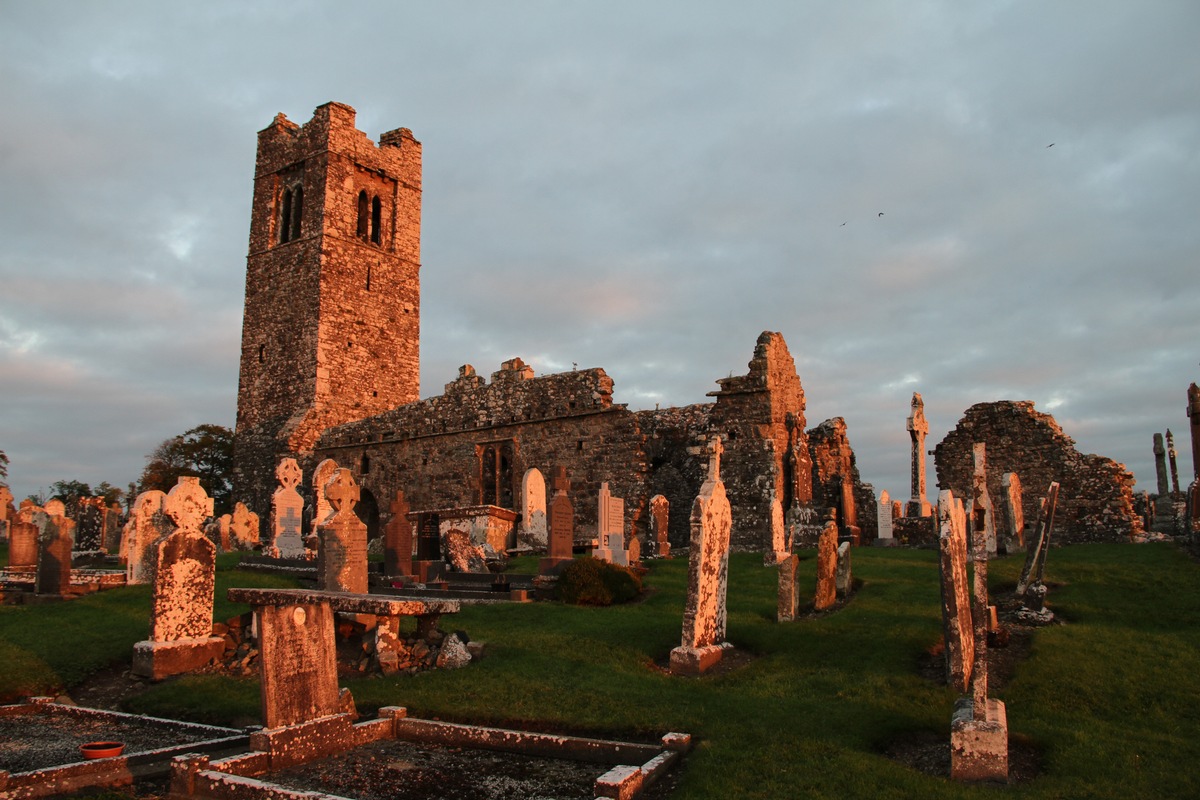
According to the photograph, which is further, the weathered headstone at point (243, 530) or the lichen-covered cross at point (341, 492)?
the weathered headstone at point (243, 530)

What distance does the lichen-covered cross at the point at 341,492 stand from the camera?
11.3 meters

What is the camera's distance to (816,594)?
443 inches

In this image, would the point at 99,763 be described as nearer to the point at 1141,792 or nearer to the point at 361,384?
the point at 1141,792

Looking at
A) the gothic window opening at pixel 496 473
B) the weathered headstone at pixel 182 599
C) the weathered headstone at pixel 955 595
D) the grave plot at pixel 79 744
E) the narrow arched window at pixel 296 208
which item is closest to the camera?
the grave plot at pixel 79 744

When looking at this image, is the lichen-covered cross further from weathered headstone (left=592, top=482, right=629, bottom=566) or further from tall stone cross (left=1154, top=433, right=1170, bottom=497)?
tall stone cross (left=1154, top=433, right=1170, bottom=497)

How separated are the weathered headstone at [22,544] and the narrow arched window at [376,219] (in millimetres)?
18545

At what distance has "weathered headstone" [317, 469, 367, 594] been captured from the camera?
11.0 metres

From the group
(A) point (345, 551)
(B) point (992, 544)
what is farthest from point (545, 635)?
(B) point (992, 544)

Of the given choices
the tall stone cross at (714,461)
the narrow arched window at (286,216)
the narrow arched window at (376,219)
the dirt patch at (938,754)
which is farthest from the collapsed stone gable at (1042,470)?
the narrow arched window at (286,216)

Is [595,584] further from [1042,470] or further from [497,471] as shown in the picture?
[1042,470]

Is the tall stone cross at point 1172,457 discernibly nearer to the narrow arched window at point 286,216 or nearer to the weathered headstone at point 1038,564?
the weathered headstone at point 1038,564

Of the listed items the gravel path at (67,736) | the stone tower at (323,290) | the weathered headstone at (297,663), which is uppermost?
the stone tower at (323,290)

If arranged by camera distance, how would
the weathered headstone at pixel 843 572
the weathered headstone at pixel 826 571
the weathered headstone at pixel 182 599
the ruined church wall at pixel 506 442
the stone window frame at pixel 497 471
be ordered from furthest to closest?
the stone window frame at pixel 497 471, the ruined church wall at pixel 506 442, the weathered headstone at pixel 843 572, the weathered headstone at pixel 826 571, the weathered headstone at pixel 182 599

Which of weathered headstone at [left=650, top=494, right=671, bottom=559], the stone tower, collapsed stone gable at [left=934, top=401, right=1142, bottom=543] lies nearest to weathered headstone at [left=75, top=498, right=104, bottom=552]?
the stone tower
